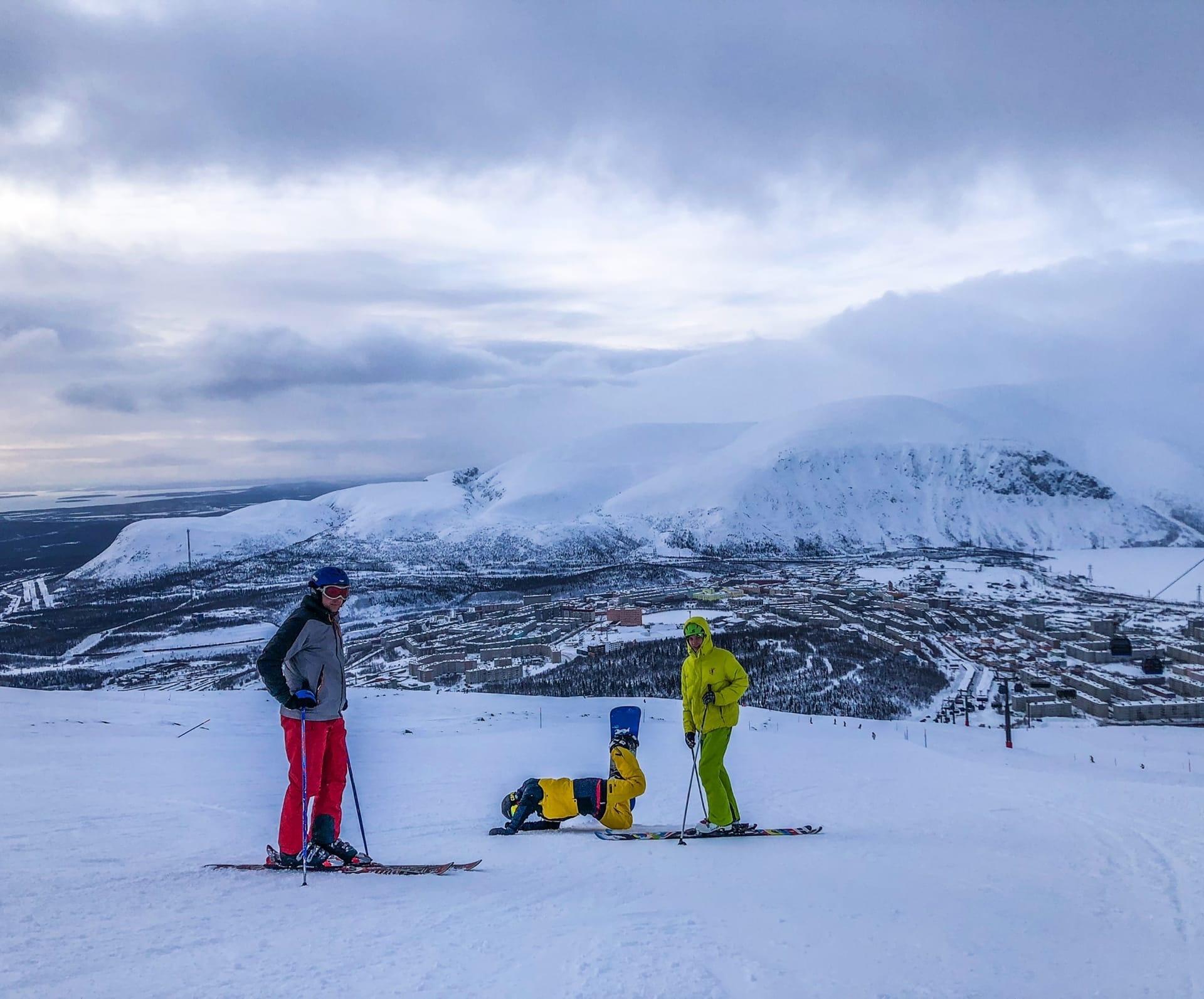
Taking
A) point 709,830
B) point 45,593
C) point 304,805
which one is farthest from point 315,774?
point 45,593

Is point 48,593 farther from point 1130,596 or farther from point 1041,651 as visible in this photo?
point 1130,596

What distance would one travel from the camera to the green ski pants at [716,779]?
6703 mm

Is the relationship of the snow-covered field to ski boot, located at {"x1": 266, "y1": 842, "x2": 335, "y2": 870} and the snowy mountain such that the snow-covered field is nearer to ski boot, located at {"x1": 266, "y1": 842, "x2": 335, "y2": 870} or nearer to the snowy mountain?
the snowy mountain

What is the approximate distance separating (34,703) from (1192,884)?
59.3 feet

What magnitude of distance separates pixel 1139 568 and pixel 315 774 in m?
123

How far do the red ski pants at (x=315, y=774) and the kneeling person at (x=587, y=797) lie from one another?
1728 millimetres

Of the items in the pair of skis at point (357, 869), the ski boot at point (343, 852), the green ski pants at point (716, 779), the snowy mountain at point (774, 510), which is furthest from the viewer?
the snowy mountain at point (774, 510)

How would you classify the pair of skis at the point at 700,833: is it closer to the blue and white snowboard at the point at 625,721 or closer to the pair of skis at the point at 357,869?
the blue and white snowboard at the point at 625,721

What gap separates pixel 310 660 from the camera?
5.46 meters

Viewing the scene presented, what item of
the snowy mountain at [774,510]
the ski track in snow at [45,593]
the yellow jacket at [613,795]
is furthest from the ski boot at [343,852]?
the snowy mountain at [774,510]

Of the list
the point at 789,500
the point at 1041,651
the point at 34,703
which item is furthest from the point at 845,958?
the point at 789,500

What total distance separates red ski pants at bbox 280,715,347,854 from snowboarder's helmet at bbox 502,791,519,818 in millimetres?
1637

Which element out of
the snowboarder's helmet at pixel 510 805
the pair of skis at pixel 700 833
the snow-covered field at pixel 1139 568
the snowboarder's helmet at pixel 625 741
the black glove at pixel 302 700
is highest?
the black glove at pixel 302 700

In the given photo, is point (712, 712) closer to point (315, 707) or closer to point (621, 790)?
point (621, 790)
